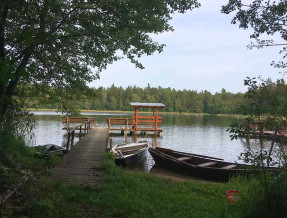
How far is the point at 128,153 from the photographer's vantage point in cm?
1505

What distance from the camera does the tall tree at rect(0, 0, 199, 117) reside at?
613 cm

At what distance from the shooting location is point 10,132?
7.77 meters

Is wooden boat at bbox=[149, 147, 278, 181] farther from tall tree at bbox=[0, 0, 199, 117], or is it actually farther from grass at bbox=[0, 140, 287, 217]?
tall tree at bbox=[0, 0, 199, 117]

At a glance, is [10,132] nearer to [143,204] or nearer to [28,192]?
[28,192]

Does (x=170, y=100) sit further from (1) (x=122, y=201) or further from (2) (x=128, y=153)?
(1) (x=122, y=201)

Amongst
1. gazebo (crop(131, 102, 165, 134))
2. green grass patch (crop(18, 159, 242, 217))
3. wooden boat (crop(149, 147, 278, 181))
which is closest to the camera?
green grass patch (crop(18, 159, 242, 217))

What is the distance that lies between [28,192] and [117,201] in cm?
184

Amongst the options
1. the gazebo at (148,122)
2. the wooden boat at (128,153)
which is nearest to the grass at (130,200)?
the wooden boat at (128,153)

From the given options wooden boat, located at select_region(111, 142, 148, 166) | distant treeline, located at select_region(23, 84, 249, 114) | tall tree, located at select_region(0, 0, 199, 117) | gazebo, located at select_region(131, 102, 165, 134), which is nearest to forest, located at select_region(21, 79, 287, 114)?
distant treeline, located at select_region(23, 84, 249, 114)

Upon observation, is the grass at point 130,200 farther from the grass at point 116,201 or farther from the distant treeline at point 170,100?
the distant treeline at point 170,100

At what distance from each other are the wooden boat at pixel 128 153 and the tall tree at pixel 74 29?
5965mm

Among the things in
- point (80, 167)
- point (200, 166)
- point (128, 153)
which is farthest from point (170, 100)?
point (80, 167)

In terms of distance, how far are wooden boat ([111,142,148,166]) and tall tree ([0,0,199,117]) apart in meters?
5.97

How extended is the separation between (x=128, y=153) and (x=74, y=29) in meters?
8.85
